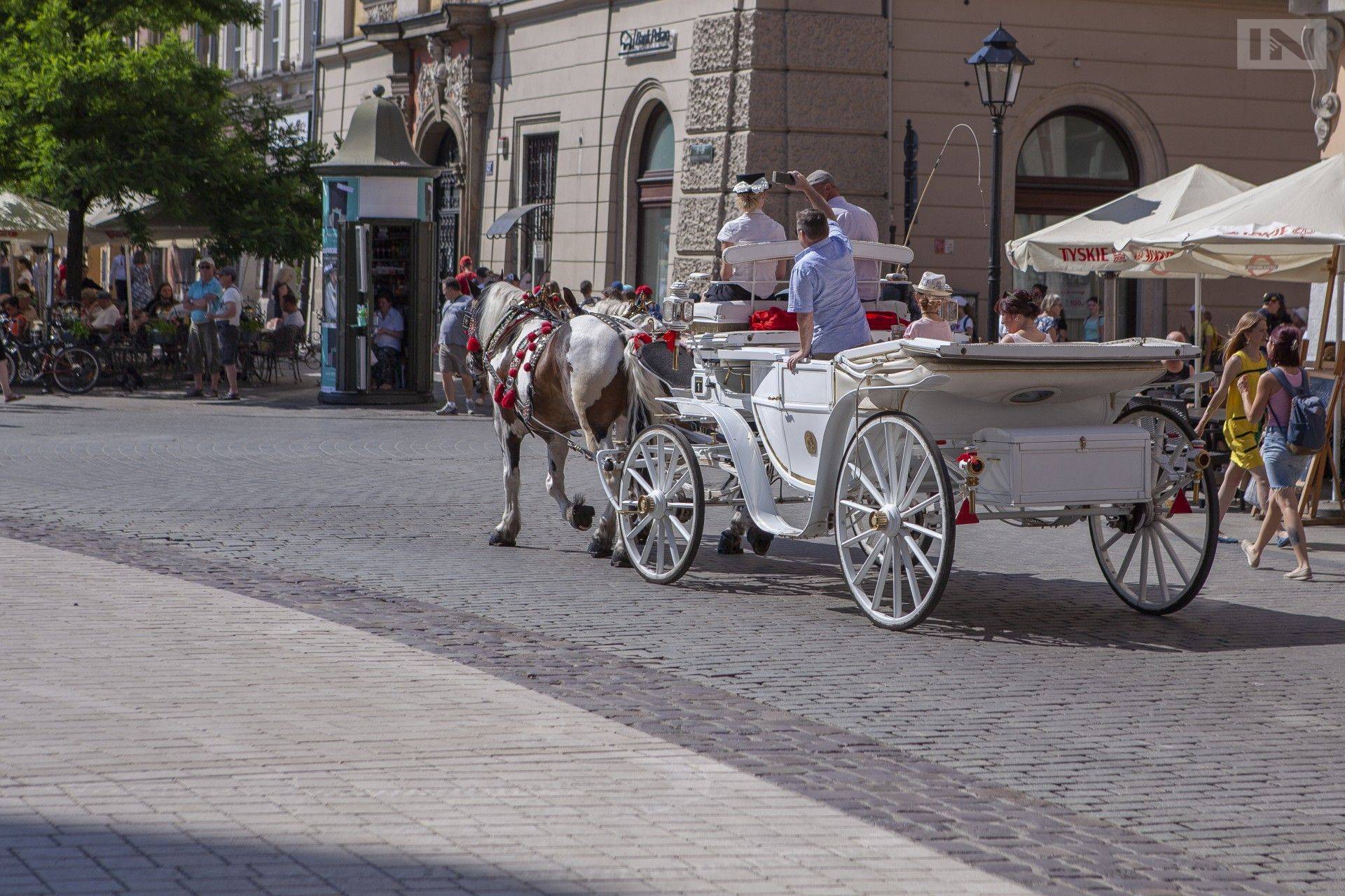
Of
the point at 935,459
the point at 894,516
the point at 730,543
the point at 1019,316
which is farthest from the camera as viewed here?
the point at 730,543

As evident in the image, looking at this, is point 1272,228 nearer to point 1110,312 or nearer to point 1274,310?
point 1274,310

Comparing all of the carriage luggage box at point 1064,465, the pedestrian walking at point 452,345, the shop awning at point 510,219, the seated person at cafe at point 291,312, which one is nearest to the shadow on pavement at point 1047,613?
the carriage luggage box at point 1064,465

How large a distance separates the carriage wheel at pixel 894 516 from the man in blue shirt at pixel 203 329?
16571 millimetres

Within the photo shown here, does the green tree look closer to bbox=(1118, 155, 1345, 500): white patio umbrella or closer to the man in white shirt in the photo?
bbox=(1118, 155, 1345, 500): white patio umbrella

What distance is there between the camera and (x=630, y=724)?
628cm

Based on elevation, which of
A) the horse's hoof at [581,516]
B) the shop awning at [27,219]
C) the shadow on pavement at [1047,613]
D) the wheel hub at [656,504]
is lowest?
the shadow on pavement at [1047,613]

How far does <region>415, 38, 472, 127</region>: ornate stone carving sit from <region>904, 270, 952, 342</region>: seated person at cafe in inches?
848

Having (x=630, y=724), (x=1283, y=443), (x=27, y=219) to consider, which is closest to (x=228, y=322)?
(x=27, y=219)

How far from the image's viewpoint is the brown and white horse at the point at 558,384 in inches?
408

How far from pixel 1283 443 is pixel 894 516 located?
3.58 meters

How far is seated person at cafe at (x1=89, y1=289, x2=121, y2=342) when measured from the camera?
84.1 feet

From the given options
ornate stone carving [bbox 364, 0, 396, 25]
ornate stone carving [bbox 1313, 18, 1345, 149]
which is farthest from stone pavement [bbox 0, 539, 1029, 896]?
ornate stone carving [bbox 364, 0, 396, 25]

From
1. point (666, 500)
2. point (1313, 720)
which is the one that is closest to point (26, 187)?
point (666, 500)

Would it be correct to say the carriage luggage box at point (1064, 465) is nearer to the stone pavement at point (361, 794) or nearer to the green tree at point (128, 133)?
the stone pavement at point (361, 794)
